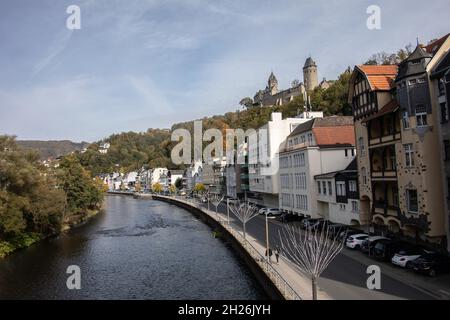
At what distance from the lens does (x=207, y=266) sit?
125ft

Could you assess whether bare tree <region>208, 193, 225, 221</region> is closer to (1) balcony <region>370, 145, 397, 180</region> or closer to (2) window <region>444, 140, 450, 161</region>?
(1) balcony <region>370, 145, 397, 180</region>

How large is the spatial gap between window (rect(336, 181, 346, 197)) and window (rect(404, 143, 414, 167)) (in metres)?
12.1

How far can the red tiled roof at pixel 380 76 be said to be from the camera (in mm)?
34938

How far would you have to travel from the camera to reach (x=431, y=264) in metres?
25.3

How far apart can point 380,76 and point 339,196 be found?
13.9 meters

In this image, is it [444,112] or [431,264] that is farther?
[444,112]

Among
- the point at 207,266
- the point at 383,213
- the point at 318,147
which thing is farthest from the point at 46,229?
the point at 383,213

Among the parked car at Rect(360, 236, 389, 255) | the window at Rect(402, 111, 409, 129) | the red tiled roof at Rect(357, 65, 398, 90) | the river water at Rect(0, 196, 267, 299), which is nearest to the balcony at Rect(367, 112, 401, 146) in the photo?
the window at Rect(402, 111, 409, 129)

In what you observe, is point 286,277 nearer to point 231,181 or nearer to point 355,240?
point 355,240

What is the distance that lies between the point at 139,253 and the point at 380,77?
102 feet

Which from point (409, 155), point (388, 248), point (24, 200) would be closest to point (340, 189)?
point (409, 155)

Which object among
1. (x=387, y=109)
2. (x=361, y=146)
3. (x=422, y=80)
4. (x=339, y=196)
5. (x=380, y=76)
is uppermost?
(x=380, y=76)

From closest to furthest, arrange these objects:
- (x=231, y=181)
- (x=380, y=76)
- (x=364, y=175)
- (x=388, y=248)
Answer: (x=388, y=248), (x=380, y=76), (x=364, y=175), (x=231, y=181)

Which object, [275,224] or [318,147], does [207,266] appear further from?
[318,147]
